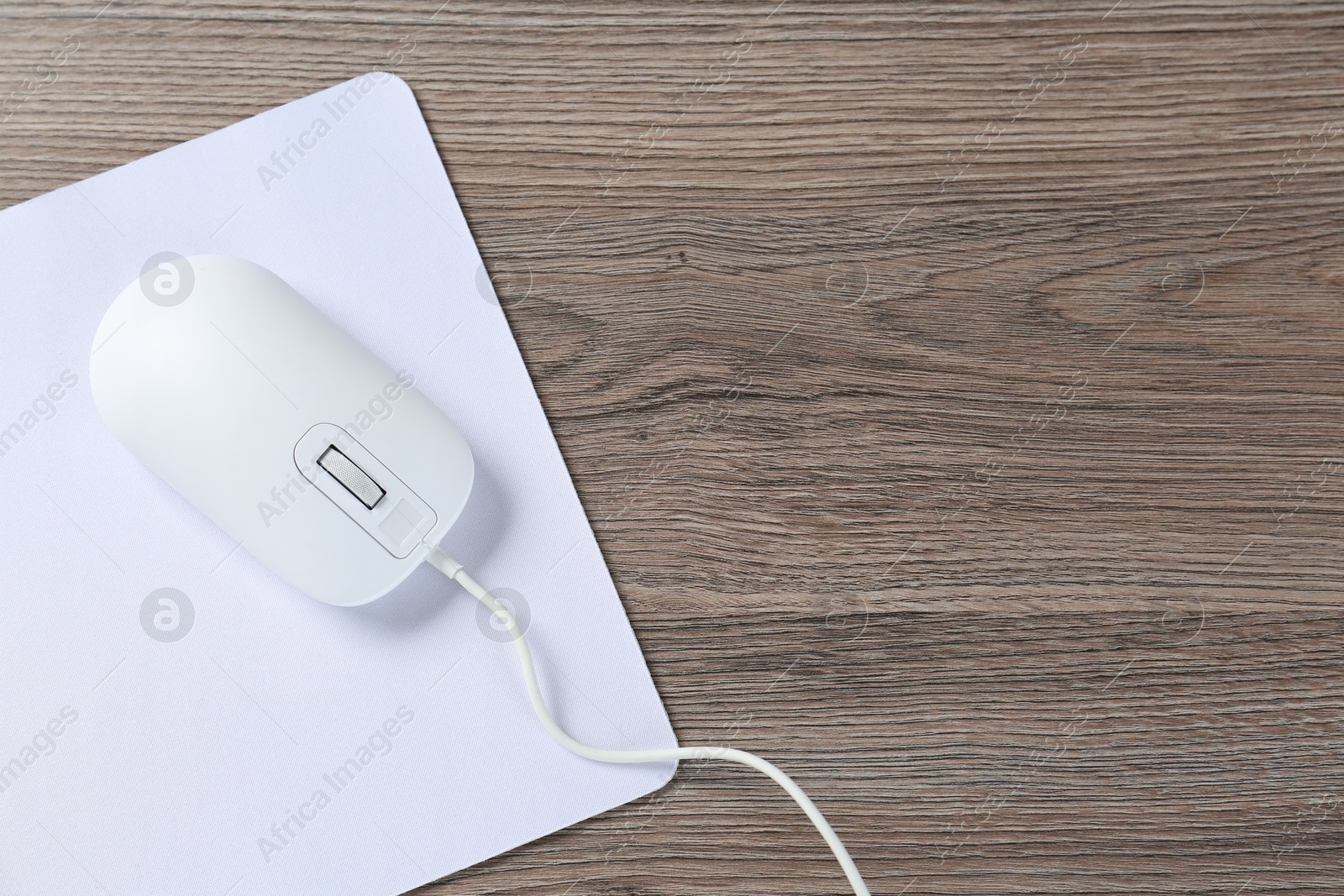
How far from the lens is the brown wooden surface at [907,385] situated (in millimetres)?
586

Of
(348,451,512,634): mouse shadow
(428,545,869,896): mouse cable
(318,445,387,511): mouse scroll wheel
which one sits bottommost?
(428,545,869,896): mouse cable

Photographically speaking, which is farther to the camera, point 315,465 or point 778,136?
point 778,136

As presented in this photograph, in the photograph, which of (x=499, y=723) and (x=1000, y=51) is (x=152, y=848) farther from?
(x=1000, y=51)

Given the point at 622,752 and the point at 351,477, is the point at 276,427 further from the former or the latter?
the point at 622,752

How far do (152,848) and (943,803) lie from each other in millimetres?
498

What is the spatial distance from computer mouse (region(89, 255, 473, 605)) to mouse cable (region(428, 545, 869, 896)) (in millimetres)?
33

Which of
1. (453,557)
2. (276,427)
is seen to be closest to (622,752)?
(453,557)

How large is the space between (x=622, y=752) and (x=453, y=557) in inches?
6.4

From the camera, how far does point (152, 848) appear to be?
0.55 m

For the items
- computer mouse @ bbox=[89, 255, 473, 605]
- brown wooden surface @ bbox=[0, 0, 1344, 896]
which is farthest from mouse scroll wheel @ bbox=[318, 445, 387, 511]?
brown wooden surface @ bbox=[0, 0, 1344, 896]

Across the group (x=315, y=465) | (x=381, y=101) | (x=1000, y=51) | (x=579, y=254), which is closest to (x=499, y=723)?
(x=315, y=465)

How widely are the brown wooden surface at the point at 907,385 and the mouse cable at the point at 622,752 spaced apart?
2cm

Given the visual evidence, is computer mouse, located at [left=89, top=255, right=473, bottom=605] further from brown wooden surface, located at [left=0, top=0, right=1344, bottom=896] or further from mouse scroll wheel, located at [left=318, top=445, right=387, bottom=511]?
brown wooden surface, located at [left=0, top=0, right=1344, bottom=896]

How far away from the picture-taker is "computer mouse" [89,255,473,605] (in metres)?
0.51
